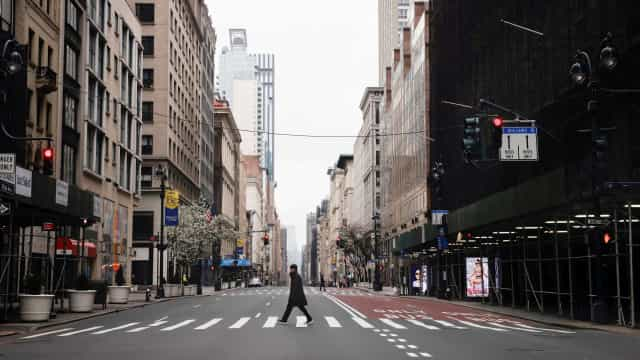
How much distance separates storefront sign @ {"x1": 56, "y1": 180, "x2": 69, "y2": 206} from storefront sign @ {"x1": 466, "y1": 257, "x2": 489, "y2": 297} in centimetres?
2360

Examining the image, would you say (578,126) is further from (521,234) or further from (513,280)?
(513,280)

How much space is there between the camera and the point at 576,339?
2181cm

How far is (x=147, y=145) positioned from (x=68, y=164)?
31.7 meters

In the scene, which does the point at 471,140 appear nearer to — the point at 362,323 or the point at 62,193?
the point at 362,323

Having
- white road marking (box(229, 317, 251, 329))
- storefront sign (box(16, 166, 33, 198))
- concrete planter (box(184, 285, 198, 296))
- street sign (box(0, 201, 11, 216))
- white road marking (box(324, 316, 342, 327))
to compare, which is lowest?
white road marking (box(324, 316, 342, 327))

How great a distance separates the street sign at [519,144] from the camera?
1181 inches

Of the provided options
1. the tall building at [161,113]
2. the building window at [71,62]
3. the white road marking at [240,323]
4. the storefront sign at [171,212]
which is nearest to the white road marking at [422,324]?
the white road marking at [240,323]

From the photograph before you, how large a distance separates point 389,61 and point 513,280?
12317 cm

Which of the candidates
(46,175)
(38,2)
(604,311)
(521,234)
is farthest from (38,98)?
(604,311)

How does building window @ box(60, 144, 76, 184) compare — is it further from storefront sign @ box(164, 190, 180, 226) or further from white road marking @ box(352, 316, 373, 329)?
white road marking @ box(352, 316, 373, 329)

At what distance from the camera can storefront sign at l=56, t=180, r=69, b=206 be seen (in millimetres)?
30156

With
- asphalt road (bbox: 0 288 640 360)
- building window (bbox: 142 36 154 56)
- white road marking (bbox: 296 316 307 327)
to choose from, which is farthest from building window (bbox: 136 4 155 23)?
white road marking (bbox: 296 316 307 327)

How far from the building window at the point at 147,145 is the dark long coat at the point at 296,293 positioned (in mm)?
58369

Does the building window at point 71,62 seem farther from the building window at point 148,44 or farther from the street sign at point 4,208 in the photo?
the building window at point 148,44
